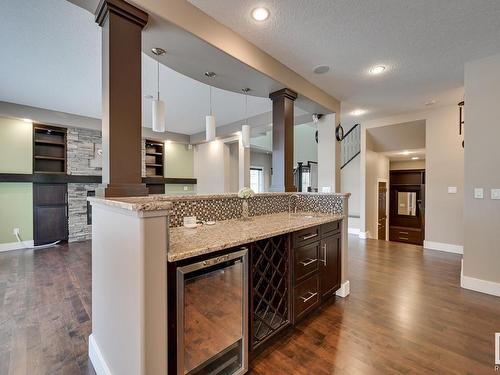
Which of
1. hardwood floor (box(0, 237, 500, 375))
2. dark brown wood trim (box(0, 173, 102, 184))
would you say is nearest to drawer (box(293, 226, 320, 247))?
hardwood floor (box(0, 237, 500, 375))

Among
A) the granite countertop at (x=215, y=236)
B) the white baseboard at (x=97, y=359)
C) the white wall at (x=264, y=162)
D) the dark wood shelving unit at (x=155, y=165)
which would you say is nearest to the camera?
the granite countertop at (x=215, y=236)

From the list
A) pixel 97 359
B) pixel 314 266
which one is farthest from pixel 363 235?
pixel 97 359

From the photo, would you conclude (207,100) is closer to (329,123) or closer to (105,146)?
(329,123)

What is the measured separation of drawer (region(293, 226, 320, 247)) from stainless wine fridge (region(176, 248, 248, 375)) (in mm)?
588

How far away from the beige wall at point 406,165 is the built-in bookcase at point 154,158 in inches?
278

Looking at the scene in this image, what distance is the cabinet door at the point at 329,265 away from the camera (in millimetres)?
2309

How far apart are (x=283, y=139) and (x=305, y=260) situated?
4.86 feet

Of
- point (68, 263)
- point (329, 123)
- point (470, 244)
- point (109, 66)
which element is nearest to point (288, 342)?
point (109, 66)

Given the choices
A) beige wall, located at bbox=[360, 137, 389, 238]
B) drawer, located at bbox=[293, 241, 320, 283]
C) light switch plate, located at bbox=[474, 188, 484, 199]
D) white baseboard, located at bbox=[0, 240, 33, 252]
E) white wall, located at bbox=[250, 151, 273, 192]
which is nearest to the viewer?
drawer, located at bbox=[293, 241, 320, 283]

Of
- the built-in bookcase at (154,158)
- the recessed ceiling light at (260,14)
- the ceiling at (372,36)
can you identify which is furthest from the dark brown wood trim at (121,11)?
the built-in bookcase at (154,158)

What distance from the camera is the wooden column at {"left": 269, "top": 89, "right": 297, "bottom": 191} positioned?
2.89 metres

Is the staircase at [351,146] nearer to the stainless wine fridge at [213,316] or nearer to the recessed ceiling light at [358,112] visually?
the recessed ceiling light at [358,112]

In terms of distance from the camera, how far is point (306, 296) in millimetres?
2098

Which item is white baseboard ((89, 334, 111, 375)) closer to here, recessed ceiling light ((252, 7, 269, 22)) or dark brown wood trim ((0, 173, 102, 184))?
recessed ceiling light ((252, 7, 269, 22))
